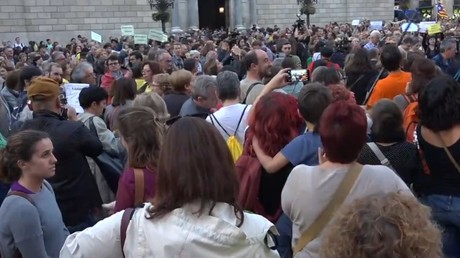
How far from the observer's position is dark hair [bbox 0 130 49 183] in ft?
13.8

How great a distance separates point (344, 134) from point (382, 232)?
1.44 m

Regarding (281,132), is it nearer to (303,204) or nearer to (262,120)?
(262,120)

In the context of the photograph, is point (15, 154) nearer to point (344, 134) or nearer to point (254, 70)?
point (344, 134)

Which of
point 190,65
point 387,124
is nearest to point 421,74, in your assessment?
point 387,124

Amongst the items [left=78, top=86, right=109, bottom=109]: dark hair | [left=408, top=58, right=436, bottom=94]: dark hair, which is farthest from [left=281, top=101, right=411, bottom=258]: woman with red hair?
[left=78, top=86, right=109, bottom=109]: dark hair

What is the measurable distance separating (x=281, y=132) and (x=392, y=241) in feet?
7.71

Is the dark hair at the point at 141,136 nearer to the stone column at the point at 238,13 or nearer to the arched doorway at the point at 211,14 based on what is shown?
the stone column at the point at 238,13

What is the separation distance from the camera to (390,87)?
717 cm

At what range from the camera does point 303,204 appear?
3400mm

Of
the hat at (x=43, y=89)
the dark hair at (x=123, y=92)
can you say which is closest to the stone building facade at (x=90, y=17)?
the dark hair at (x=123, y=92)

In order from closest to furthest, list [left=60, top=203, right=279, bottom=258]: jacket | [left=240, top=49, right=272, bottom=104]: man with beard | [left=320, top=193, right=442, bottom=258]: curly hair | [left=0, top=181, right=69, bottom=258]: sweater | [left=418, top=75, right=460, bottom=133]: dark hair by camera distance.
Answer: [left=320, top=193, right=442, bottom=258]: curly hair < [left=60, top=203, right=279, bottom=258]: jacket < [left=0, top=181, right=69, bottom=258]: sweater < [left=418, top=75, right=460, bottom=133]: dark hair < [left=240, top=49, right=272, bottom=104]: man with beard

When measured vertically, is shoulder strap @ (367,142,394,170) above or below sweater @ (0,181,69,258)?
above

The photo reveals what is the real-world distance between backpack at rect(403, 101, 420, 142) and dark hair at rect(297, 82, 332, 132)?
1.19 m

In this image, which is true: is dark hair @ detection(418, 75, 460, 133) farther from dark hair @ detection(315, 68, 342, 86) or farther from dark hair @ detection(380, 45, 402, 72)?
dark hair @ detection(380, 45, 402, 72)
